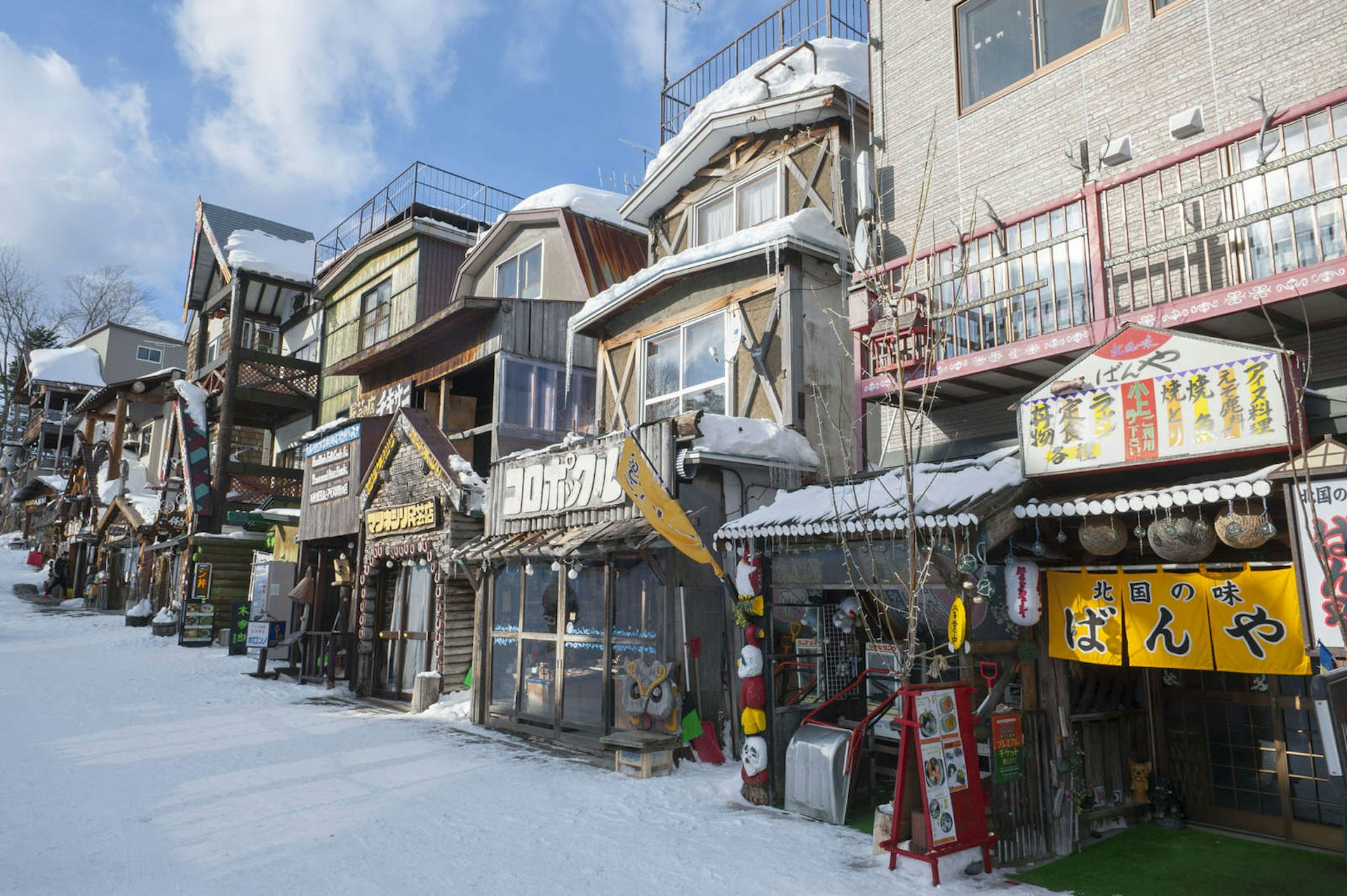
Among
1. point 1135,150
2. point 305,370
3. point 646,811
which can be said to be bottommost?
point 646,811

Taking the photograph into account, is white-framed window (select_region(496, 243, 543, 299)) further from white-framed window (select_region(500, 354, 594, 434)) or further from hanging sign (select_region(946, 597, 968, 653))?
hanging sign (select_region(946, 597, 968, 653))

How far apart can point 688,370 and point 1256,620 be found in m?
9.56

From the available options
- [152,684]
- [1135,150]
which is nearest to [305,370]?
[152,684]

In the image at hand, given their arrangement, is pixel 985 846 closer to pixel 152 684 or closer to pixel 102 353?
pixel 152 684

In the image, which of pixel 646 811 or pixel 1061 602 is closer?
pixel 1061 602

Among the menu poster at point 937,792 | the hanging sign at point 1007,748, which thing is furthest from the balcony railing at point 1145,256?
the menu poster at point 937,792

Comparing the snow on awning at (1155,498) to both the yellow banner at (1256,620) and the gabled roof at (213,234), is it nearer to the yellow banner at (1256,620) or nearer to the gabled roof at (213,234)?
the yellow banner at (1256,620)

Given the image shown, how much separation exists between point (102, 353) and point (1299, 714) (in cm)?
6151

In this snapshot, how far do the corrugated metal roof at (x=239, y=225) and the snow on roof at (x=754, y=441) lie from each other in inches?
1190

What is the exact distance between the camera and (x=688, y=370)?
49.0ft

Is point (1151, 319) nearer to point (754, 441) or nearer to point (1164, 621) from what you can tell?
point (1164, 621)

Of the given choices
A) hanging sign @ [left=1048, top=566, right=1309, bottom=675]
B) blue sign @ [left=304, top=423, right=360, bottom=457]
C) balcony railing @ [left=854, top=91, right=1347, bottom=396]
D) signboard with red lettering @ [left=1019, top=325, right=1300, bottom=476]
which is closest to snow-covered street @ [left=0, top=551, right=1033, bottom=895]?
hanging sign @ [left=1048, top=566, right=1309, bottom=675]

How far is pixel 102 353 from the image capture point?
52.1m

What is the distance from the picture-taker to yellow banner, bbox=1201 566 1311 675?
275 inches
